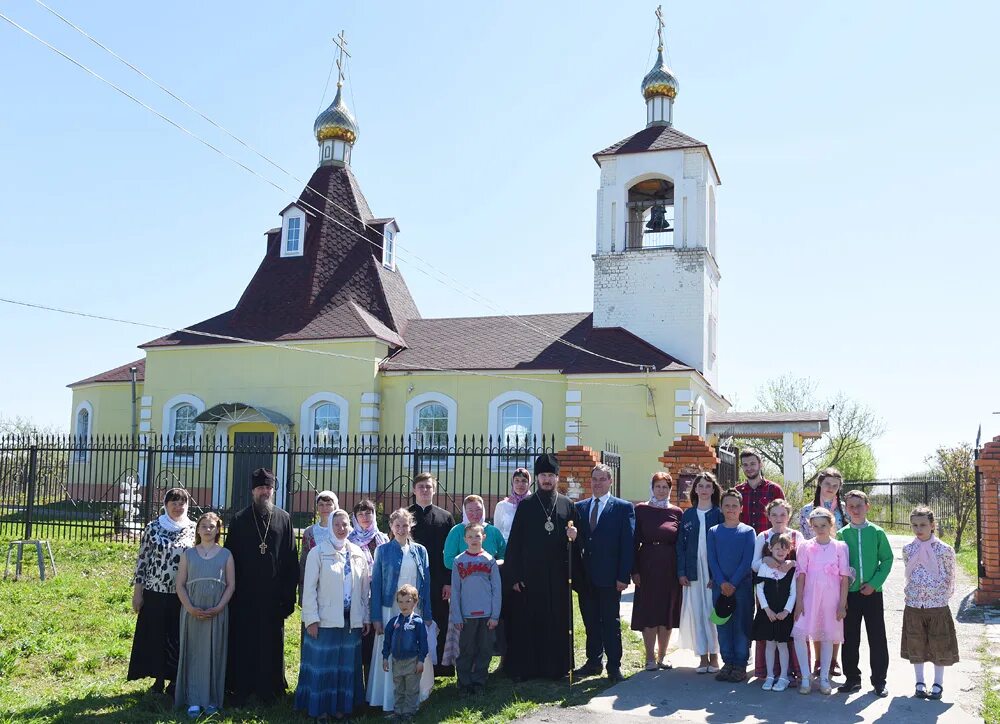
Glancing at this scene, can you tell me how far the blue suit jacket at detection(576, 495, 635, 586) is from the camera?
25.4ft

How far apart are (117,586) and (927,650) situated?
896 centimetres

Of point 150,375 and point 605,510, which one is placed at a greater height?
point 150,375

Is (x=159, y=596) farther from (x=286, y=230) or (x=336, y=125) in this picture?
(x=336, y=125)

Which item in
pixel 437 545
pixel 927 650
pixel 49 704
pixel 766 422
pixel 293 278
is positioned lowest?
pixel 49 704

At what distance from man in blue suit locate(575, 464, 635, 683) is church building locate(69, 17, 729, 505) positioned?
42.1ft

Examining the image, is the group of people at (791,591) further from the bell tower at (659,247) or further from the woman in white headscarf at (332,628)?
the bell tower at (659,247)

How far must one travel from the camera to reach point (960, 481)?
2195cm

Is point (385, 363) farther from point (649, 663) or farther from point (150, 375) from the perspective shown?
point (649, 663)

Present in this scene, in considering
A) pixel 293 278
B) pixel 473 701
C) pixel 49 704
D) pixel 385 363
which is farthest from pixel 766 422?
pixel 49 704

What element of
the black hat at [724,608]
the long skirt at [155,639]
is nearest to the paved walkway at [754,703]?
the black hat at [724,608]

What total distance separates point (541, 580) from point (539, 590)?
8 cm

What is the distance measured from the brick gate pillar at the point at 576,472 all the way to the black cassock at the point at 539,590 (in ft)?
18.7

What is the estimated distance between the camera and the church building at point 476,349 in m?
21.3

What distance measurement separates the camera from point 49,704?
7004mm
